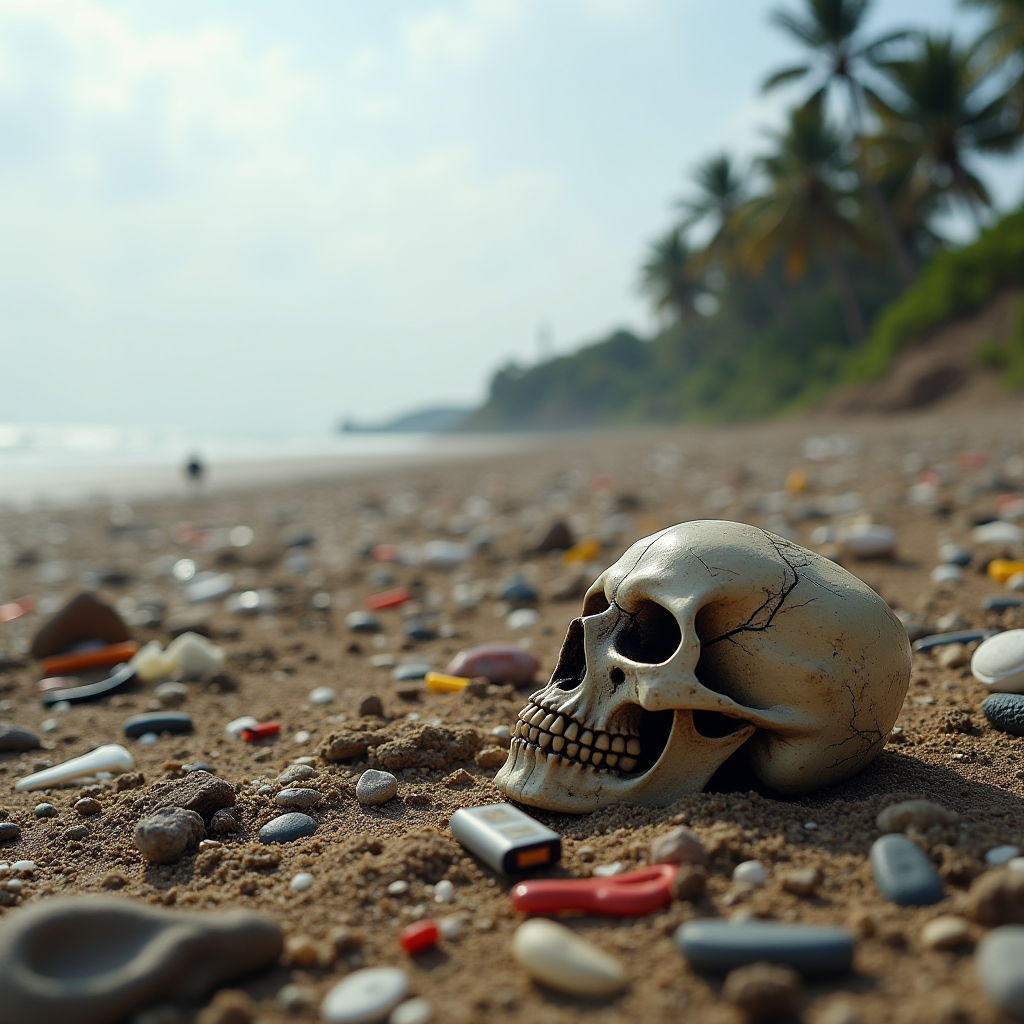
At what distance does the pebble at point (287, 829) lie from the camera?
2.23m

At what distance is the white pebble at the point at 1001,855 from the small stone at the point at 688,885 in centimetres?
59

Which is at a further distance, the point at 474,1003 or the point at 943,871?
the point at 943,871

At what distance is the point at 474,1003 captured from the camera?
4.62 ft

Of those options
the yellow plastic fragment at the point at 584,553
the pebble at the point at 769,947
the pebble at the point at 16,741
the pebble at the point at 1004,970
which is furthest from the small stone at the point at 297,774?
the yellow plastic fragment at the point at 584,553

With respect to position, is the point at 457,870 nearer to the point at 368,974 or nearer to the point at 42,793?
the point at 368,974

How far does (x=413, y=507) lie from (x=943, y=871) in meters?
8.78

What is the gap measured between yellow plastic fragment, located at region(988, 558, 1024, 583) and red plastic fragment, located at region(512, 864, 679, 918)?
3.18 metres

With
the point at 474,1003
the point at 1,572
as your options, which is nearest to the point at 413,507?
the point at 1,572

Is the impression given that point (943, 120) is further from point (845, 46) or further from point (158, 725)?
point (158, 725)

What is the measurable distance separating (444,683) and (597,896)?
1.84m

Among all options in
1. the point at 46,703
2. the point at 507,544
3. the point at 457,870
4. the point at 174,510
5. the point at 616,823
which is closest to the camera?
the point at 457,870

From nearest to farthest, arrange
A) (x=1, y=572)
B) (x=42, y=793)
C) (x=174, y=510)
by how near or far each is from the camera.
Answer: (x=42, y=793), (x=1, y=572), (x=174, y=510)

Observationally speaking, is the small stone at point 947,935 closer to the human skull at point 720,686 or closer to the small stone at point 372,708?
the human skull at point 720,686

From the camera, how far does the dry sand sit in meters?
1.44
